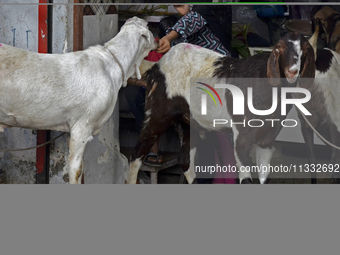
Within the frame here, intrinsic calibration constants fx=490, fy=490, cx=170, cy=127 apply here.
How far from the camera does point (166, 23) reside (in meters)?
4.39

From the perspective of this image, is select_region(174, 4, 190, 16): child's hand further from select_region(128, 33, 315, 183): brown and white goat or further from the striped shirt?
select_region(128, 33, 315, 183): brown and white goat

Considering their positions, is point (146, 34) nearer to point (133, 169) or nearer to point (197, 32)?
point (197, 32)

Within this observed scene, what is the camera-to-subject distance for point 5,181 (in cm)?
418

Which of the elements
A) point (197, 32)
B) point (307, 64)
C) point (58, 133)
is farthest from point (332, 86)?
point (58, 133)

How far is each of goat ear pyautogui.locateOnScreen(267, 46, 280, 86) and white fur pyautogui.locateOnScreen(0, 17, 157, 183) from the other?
1.01 m

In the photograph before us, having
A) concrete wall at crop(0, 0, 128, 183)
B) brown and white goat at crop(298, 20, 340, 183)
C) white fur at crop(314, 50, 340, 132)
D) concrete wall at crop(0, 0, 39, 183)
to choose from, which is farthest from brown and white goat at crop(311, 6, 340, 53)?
concrete wall at crop(0, 0, 39, 183)

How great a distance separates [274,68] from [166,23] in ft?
4.43

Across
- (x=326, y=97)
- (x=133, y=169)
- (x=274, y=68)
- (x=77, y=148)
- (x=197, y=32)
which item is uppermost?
(x=197, y=32)

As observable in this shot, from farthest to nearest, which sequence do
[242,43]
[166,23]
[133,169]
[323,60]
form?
[242,43]
[166,23]
[133,169]
[323,60]

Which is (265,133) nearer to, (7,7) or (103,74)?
(103,74)

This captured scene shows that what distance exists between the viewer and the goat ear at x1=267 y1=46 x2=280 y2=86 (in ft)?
11.2

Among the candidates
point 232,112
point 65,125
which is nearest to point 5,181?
point 65,125

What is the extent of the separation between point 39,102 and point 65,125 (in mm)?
279

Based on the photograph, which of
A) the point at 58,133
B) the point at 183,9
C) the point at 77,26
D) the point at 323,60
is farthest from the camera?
the point at 183,9
